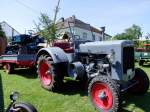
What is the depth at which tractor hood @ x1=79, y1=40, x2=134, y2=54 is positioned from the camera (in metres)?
6.57

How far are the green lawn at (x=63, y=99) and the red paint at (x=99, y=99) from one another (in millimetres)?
222

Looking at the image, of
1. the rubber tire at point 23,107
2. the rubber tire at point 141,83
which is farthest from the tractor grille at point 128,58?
the rubber tire at point 23,107

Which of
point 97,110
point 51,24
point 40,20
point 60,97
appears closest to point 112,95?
point 97,110

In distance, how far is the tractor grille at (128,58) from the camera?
6676 mm

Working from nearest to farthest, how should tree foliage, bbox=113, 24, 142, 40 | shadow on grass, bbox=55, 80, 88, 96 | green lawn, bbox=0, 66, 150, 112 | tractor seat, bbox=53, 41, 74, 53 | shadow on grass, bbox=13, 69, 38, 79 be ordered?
green lawn, bbox=0, 66, 150, 112, shadow on grass, bbox=55, 80, 88, 96, tractor seat, bbox=53, 41, 74, 53, shadow on grass, bbox=13, 69, 38, 79, tree foliage, bbox=113, 24, 142, 40

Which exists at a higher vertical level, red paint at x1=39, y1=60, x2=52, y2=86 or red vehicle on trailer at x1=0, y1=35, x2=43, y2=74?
red vehicle on trailer at x1=0, y1=35, x2=43, y2=74

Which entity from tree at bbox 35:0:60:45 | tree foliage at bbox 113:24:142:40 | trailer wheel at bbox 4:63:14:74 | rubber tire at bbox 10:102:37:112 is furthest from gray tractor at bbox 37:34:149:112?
tree foliage at bbox 113:24:142:40

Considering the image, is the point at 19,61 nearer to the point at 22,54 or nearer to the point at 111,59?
the point at 22,54

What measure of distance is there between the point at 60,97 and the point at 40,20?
1927 cm

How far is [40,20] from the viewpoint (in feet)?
85.1

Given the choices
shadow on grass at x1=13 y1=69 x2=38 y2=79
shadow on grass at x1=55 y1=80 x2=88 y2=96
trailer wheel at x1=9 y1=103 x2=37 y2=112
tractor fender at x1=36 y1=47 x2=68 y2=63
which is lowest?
shadow on grass at x1=55 y1=80 x2=88 y2=96

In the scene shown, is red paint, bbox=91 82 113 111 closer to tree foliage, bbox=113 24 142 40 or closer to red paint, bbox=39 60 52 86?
red paint, bbox=39 60 52 86

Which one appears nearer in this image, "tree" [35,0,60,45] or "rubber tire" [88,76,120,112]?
"rubber tire" [88,76,120,112]

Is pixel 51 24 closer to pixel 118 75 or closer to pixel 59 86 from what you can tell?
pixel 59 86
